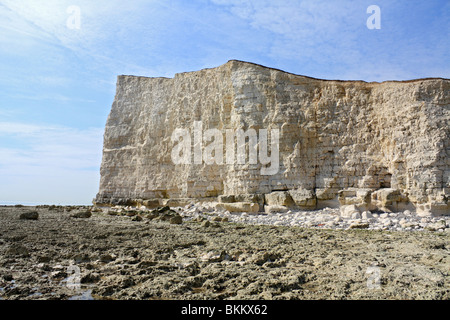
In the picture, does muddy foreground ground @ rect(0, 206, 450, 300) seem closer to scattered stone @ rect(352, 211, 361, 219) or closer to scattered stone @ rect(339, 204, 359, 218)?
scattered stone @ rect(352, 211, 361, 219)

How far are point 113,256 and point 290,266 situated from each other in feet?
10.6

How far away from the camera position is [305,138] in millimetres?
16297

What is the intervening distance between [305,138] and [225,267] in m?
11.9

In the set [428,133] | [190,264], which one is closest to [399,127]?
[428,133]

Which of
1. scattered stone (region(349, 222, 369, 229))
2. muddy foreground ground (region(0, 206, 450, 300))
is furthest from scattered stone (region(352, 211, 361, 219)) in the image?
muddy foreground ground (region(0, 206, 450, 300))

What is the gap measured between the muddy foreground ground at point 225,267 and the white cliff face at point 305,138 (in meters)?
6.03

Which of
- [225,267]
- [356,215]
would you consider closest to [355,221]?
[356,215]

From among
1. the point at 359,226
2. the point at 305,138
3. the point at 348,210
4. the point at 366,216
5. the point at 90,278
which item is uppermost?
the point at 305,138

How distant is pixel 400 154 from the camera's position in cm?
1398

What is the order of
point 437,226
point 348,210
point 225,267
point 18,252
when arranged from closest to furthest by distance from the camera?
point 225,267, point 18,252, point 437,226, point 348,210

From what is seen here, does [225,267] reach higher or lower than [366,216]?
lower

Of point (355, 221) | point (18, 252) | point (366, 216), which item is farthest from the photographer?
point (366, 216)

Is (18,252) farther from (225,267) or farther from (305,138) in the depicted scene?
(305,138)

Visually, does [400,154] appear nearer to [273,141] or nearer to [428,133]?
[428,133]
